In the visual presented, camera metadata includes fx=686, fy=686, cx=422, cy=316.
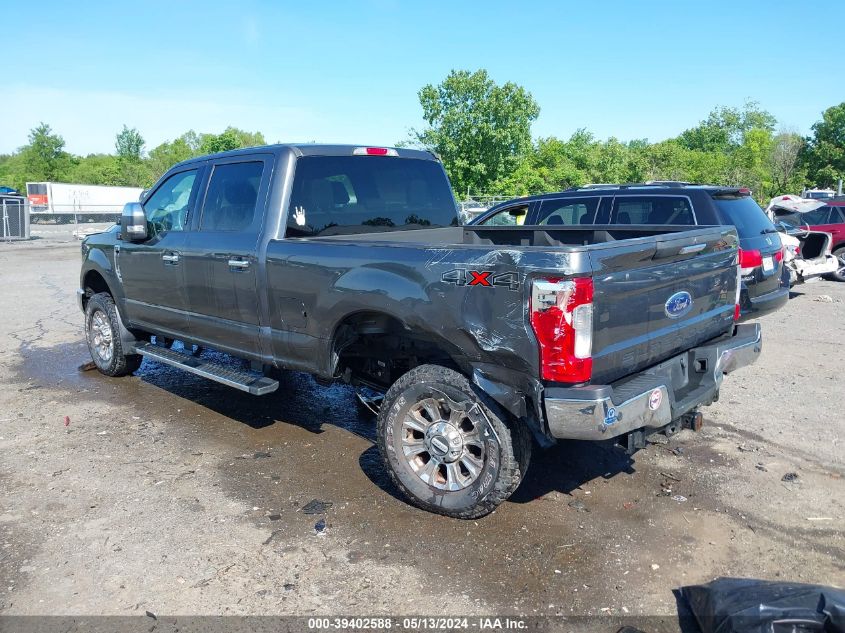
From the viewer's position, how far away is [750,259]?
723 centimetres

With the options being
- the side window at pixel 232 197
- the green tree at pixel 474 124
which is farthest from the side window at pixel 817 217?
the green tree at pixel 474 124

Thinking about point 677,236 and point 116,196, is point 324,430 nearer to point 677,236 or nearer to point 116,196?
point 677,236

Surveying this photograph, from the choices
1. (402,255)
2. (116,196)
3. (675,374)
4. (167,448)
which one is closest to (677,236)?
(675,374)

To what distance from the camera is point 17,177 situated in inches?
2680

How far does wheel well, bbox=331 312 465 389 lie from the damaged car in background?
868cm

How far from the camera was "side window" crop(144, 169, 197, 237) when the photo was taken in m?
5.73

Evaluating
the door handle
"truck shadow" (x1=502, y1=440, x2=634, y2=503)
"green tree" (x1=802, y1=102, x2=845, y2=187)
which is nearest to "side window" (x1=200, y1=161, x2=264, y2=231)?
the door handle

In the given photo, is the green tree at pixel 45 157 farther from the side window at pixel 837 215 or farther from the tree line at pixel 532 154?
the side window at pixel 837 215

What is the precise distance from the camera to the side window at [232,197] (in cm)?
503

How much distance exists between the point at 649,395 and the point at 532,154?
45202 mm

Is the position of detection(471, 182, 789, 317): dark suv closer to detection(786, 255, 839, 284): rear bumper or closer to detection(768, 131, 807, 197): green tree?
detection(786, 255, 839, 284): rear bumper

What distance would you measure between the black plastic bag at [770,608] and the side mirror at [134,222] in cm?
504

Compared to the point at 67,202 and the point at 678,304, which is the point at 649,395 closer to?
the point at 678,304

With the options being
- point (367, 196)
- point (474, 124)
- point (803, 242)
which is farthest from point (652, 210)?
point (474, 124)
